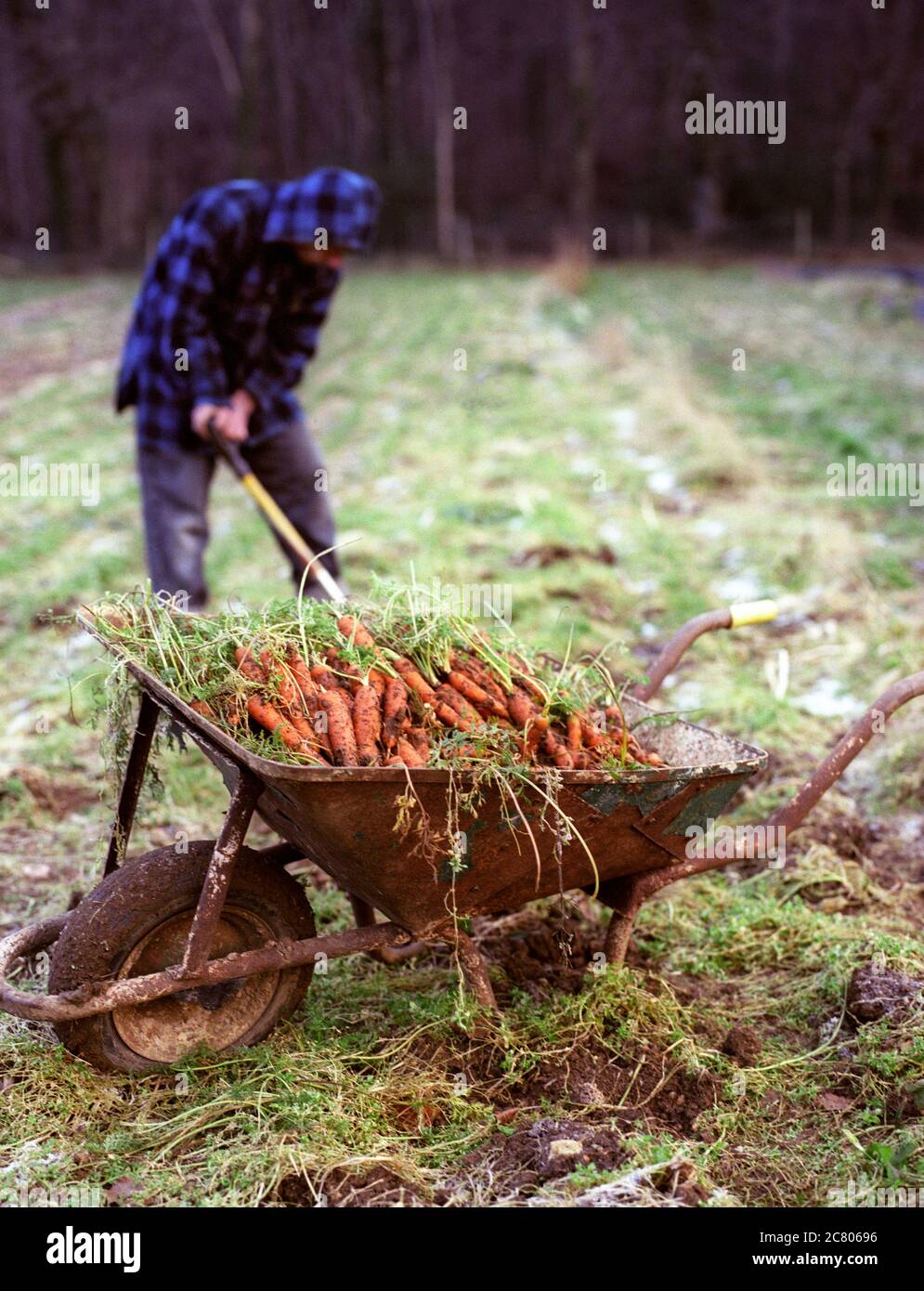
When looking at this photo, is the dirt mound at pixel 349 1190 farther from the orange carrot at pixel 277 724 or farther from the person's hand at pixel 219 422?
the person's hand at pixel 219 422

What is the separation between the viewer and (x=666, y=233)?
36375 mm

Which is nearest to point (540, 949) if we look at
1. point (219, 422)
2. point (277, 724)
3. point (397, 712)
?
point (397, 712)

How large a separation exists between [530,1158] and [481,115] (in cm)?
4703

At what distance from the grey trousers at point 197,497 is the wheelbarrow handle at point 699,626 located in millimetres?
1760

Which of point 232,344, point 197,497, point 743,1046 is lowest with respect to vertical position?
point 743,1046

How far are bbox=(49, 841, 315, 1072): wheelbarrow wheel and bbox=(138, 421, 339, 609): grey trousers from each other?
2.10 meters

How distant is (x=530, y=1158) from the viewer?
2.72 meters

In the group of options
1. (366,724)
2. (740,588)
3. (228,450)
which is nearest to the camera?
(366,724)

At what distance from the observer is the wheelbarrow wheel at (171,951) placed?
113 inches

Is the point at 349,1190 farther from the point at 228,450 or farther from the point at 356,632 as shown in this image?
the point at 228,450

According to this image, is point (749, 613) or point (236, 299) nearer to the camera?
point (749, 613)

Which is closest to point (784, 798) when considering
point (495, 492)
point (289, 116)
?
point (495, 492)

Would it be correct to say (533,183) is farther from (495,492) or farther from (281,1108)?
(281,1108)

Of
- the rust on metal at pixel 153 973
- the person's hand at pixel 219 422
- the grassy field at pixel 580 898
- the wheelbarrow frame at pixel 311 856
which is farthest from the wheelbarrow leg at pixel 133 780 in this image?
the person's hand at pixel 219 422
